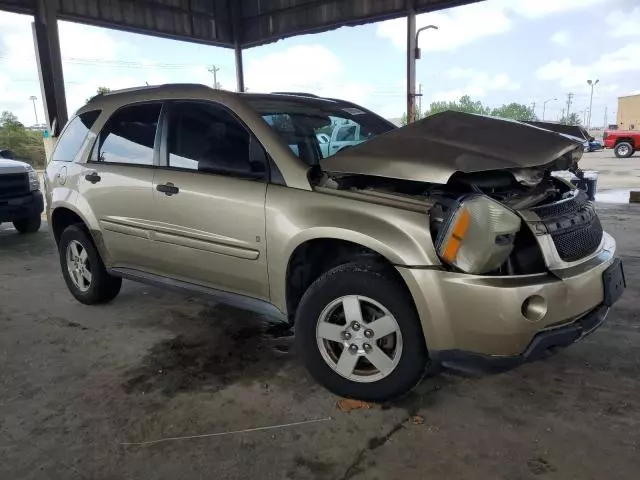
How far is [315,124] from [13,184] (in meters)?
5.80

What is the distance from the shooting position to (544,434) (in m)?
2.35

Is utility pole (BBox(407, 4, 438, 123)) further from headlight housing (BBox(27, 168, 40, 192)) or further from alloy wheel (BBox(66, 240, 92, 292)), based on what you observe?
alloy wheel (BBox(66, 240, 92, 292))

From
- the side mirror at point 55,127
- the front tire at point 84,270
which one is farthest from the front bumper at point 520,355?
the side mirror at point 55,127

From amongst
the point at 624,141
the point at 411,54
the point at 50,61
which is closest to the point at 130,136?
the point at 50,61

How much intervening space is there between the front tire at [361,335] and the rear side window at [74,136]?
8.24 ft

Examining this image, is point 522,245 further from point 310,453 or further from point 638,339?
point 638,339

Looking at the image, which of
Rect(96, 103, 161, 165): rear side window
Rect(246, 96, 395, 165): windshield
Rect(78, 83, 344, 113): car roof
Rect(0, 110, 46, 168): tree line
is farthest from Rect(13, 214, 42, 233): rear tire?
Rect(0, 110, 46, 168): tree line

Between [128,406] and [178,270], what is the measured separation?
97 centimetres

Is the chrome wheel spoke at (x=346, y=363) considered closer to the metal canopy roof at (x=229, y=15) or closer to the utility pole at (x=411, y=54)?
the utility pole at (x=411, y=54)

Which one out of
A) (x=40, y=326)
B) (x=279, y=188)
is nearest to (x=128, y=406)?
(x=279, y=188)

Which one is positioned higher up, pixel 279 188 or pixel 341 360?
pixel 279 188

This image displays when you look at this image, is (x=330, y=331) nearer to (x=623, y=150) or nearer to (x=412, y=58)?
(x=412, y=58)

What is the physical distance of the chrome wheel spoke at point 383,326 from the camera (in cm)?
246

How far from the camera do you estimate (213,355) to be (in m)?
3.25
